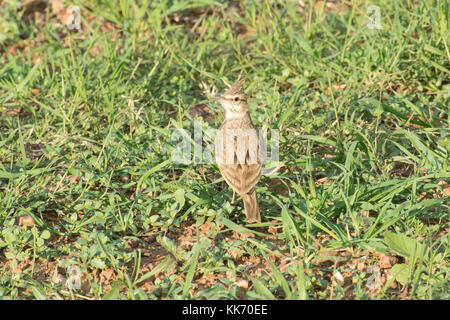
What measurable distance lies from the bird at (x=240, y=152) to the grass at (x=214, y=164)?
0.75 feet

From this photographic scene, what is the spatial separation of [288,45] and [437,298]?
141 inches

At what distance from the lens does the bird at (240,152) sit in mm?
4875

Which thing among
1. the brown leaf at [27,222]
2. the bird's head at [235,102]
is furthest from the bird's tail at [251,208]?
the brown leaf at [27,222]

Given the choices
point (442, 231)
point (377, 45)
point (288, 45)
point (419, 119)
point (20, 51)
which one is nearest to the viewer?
point (442, 231)

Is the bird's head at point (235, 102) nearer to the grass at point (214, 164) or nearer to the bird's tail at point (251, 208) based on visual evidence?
the grass at point (214, 164)

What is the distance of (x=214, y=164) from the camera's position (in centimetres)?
549

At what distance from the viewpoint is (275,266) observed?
4383 millimetres

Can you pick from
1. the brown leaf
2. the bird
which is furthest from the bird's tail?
the brown leaf

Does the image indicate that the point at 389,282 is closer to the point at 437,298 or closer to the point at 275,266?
the point at 437,298

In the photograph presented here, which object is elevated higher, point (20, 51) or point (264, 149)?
point (20, 51)

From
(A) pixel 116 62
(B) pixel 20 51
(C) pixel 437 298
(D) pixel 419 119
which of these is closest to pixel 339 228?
(C) pixel 437 298

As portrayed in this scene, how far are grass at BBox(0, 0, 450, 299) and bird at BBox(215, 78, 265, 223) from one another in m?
0.23

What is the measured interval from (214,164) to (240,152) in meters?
0.49
